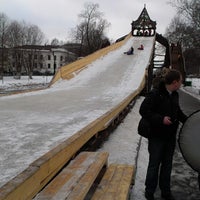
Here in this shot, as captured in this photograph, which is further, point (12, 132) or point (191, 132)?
point (12, 132)

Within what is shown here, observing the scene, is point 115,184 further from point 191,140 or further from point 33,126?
point 33,126

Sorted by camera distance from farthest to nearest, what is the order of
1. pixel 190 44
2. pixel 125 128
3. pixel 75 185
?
pixel 190 44, pixel 125 128, pixel 75 185

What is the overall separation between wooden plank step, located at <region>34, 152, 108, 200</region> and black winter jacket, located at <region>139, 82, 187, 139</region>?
0.75m

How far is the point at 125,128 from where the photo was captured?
9.44m

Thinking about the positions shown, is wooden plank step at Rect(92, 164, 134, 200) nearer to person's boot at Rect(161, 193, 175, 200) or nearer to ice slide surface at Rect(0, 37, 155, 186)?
person's boot at Rect(161, 193, 175, 200)

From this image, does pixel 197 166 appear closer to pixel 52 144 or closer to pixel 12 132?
pixel 52 144

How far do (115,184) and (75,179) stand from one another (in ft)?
2.31

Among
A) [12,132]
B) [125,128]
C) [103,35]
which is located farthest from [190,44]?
[12,132]

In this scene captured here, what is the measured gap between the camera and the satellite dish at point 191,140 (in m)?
4.52

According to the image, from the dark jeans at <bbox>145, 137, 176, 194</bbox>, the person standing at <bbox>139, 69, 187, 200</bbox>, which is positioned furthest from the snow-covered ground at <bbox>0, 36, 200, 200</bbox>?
the person standing at <bbox>139, 69, 187, 200</bbox>

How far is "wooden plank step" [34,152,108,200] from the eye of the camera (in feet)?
10.8

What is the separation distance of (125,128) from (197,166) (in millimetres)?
4894

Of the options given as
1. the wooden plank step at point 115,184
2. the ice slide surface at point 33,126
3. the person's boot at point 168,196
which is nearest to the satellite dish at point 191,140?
the person's boot at point 168,196

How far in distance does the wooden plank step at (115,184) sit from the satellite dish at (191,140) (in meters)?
0.74
